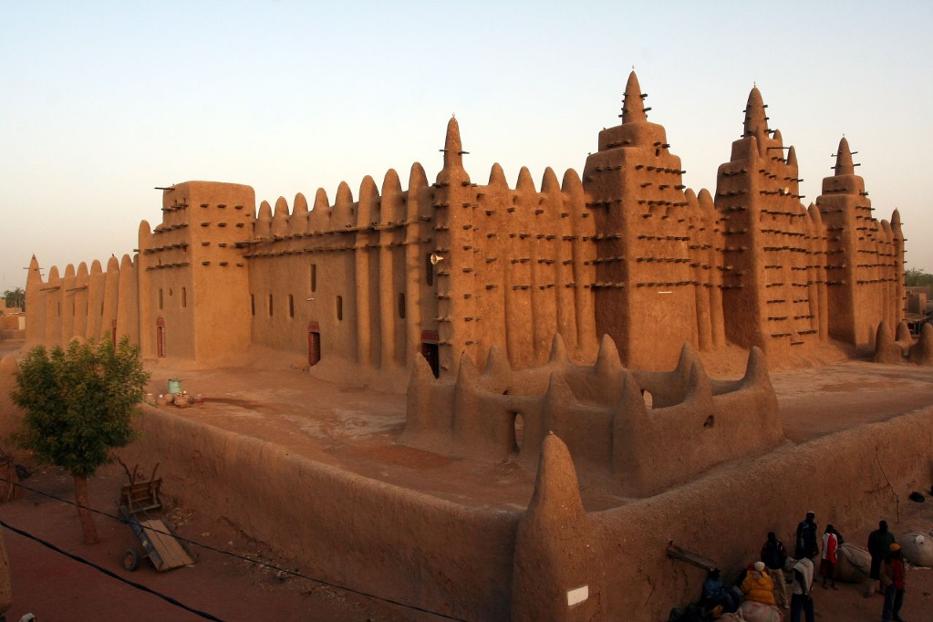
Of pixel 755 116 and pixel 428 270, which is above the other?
pixel 755 116

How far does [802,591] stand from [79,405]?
13.6m

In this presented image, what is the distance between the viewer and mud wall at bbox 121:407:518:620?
10492 millimetres

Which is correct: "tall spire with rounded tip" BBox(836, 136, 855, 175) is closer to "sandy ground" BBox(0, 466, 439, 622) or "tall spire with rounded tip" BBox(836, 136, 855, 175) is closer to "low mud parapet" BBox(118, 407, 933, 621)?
"low mud parapet" BBox(118, 407, 933, 621)

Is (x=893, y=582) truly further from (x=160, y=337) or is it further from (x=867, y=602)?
(x=160, y=337)

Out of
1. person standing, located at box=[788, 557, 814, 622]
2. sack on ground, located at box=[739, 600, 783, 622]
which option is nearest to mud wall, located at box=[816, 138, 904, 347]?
person standing, located at box=[788, 557, 814, 622]

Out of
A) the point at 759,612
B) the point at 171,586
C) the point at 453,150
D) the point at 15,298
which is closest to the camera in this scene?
the point at 759,612

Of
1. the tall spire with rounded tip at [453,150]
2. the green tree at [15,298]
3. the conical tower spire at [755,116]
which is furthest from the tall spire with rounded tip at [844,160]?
the green tree at [15,298]

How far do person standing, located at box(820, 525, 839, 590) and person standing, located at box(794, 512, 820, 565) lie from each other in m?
0.28

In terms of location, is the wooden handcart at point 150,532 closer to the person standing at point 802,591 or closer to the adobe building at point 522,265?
the adobe building at point 522,265

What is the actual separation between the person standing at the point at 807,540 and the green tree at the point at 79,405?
1314cm

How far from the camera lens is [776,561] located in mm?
11422

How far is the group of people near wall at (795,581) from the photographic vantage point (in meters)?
10.6

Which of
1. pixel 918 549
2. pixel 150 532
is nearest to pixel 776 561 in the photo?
pixel 918 549

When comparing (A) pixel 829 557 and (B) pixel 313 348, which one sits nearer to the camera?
(A) pixel 829 557
